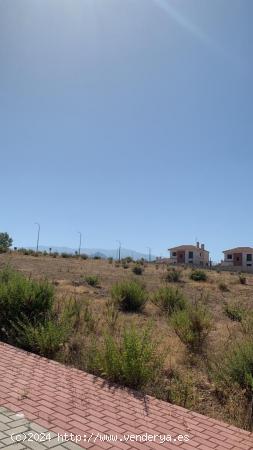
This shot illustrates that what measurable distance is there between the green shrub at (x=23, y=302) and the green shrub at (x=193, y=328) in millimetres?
2572

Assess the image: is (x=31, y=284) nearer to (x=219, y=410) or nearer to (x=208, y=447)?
(x=219, y=410)

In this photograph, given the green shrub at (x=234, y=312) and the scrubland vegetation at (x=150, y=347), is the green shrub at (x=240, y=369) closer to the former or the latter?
the scrubland vegetation at (x=150, y=347)

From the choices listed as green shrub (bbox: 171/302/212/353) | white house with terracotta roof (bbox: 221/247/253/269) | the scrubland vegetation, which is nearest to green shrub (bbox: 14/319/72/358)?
the scrubland vegetation

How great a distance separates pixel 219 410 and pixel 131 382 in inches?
43.6

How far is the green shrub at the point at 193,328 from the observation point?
8883mm

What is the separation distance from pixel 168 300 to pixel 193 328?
4105 mm

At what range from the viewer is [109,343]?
640 cm

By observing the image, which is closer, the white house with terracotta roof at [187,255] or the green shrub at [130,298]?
the green shrub at [130,298]

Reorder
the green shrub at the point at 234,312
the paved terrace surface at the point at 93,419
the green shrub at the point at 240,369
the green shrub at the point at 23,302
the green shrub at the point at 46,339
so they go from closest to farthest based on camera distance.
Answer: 1. the paved terrace surface at the point at 93,419
2. the green shrub at the point at 240,369
3. the green shrub at the point at 46,339
4. the green shrub at the point at 23,302
5. the green shrub at the point at 234,312

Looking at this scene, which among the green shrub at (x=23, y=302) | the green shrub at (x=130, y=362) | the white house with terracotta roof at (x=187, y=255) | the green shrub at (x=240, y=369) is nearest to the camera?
the green shrub at (x=130, y=362)

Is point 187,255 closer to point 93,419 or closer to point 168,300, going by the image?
point 168,300

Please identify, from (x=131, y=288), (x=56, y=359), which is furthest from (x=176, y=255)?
(x=56, y=359)

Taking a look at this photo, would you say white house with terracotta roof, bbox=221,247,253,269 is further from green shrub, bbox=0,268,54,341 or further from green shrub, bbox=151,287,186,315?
green shrub, bbox=0,268,54,341

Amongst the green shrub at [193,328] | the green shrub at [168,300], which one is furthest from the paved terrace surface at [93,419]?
the green shrub at [168,300]
